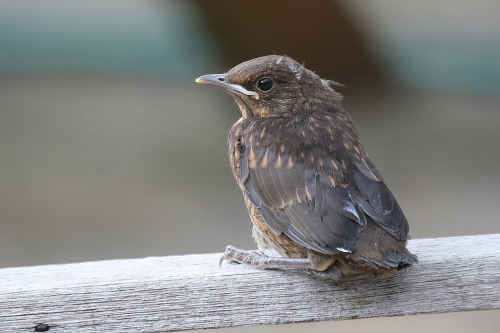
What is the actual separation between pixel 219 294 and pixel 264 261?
0.67ft

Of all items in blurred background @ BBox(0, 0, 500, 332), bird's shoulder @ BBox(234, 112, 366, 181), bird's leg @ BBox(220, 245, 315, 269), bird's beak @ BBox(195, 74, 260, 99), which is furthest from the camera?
blurred background @ BBox(0, 0, 500, 332)

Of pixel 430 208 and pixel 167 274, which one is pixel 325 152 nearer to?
pixel 167 274

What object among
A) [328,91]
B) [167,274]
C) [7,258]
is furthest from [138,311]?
[7,258]

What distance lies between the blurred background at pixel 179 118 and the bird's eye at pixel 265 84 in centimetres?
281

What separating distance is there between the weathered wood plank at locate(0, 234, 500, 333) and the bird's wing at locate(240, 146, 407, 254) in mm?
181

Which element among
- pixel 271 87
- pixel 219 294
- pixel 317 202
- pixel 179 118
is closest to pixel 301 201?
pixel 317 202

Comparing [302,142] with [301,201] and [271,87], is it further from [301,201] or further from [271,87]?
[271,87]

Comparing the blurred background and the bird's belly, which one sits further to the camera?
the blurred background

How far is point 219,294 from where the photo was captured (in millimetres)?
2797

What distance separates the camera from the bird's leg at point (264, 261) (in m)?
2.88

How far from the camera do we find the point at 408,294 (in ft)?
9.36

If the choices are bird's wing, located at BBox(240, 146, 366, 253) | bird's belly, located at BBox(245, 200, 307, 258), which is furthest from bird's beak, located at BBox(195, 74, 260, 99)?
bird's belly, located at BBox(245, 200, 307, 258)

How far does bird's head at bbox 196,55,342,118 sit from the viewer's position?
3344 millimetres

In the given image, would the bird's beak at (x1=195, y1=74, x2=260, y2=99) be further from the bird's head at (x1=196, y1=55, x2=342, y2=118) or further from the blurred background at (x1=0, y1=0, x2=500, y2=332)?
the blurred background at (x1=0, y1=0, x2=500, y2=332)
